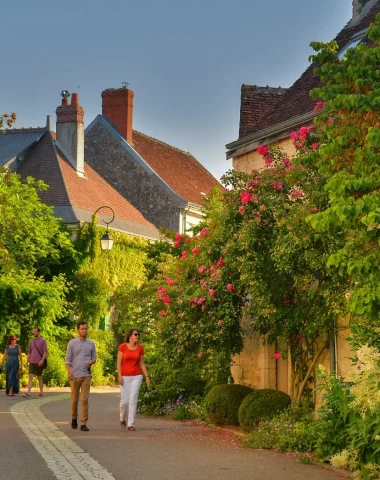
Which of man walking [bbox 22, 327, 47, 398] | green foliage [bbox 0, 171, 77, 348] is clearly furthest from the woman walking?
green foliage [bbox 0, 171, 77, 348]

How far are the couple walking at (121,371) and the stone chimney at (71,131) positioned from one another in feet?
84.1

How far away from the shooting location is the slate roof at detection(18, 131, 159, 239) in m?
39.3

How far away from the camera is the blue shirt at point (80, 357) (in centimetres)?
1703

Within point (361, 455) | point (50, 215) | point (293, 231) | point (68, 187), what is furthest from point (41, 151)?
point (361, 455)

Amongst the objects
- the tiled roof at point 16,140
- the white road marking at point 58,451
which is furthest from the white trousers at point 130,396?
→ the tiled roof at point 16,140

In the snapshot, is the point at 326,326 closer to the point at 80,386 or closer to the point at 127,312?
the point at 80,386

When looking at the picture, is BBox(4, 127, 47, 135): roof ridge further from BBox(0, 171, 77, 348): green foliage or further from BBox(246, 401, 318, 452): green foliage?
BBox(246, 401, 318, 452): green foliage

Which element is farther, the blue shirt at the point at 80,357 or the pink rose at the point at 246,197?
the blue shirt at the point at 80,357

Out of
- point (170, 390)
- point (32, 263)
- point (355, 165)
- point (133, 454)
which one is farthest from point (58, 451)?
point (32, 263)

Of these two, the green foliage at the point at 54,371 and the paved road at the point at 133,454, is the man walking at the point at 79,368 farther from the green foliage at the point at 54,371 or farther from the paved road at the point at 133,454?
the green foliage at the point at 54,371

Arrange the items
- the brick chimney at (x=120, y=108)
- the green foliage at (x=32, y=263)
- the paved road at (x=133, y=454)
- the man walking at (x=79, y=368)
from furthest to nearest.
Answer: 1. the brick chimney at (x=120, y=108)
2. the green foliage at (x=32, y=263)
3. the man walking at (x=79, y=368)
4. the paved road at (x=133, y=454)

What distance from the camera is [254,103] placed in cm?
2539

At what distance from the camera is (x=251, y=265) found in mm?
15914

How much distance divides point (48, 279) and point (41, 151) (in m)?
7.10
